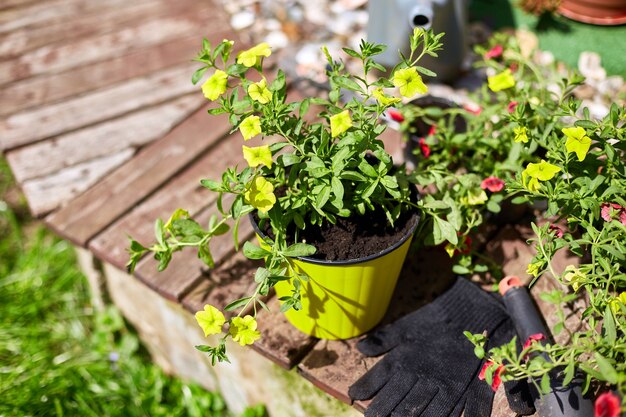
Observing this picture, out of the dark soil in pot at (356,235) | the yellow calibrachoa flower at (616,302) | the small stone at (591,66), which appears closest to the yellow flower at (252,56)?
the dark soil in pot at (356,235)

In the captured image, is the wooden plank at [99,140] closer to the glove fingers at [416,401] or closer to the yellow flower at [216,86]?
the yellow flower at [216,86]

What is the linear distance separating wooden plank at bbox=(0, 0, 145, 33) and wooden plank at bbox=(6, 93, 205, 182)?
823mm

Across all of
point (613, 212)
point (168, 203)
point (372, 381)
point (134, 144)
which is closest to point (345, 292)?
point (372, 381)

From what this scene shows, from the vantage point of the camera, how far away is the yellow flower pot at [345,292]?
51.9 inches

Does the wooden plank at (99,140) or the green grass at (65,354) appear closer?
the green grass at (65,354)

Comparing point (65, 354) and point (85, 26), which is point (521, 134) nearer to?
point (65, 354)

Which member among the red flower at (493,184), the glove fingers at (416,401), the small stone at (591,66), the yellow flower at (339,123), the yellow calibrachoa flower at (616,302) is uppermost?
the yellow flower at (339,123)

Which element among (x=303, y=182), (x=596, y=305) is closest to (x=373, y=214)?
(x=303, y=182)

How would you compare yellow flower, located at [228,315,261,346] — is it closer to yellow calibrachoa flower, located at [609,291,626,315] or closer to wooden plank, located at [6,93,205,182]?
yellow calibrachoa flower, located at [609,291,626,315]

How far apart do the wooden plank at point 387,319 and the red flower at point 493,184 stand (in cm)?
30

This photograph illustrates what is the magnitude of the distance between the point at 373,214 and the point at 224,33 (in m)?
1.49

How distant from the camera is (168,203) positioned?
2.00 meters

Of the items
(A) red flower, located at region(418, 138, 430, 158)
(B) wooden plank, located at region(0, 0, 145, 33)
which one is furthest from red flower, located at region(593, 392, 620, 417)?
(B) wooden plank, located at region(0, 0, 145, 33)

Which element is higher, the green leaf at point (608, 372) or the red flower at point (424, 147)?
the red flower at point (424, 147)
